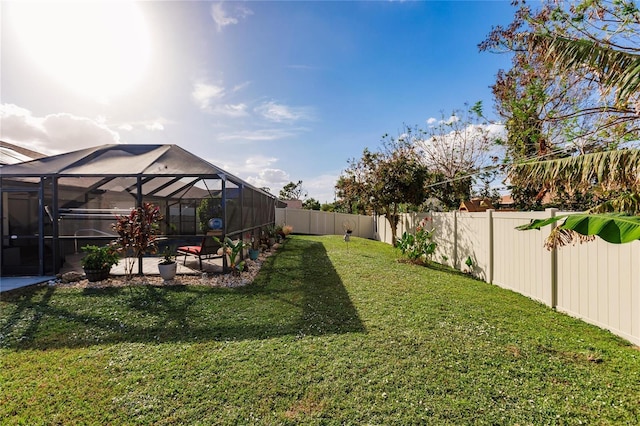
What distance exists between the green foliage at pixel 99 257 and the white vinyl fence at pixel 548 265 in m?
8.88

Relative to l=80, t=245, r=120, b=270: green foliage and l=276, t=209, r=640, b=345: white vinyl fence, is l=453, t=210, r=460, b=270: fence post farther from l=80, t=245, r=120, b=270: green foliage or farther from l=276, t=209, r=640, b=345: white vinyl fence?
l=80, t=245, r=120, b=270: green foliage

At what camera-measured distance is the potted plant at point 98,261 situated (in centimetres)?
599

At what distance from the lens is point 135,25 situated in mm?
6055

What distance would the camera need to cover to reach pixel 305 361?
303 cm

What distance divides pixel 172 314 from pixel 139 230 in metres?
2.63

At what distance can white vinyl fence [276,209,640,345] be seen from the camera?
11.7 feet

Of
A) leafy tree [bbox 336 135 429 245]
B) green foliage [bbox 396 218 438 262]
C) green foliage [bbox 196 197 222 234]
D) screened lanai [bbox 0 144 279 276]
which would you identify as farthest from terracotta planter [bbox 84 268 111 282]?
leafy tree [bbox 336 135 429 245]

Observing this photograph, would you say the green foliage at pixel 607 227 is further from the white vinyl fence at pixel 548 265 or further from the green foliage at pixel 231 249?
the green foliage at pixel 231 249

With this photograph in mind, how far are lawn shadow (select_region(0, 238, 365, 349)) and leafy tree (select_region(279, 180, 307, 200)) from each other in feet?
112

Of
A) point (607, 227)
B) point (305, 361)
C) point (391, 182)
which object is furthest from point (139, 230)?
point (391, 182)

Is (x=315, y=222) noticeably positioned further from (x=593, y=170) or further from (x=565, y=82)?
(x=593, y=170)

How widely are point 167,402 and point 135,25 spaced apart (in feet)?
24.4

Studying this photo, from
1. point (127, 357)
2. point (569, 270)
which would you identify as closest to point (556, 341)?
point (569, 270)

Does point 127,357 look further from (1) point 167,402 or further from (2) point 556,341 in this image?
(2) point 556,341
